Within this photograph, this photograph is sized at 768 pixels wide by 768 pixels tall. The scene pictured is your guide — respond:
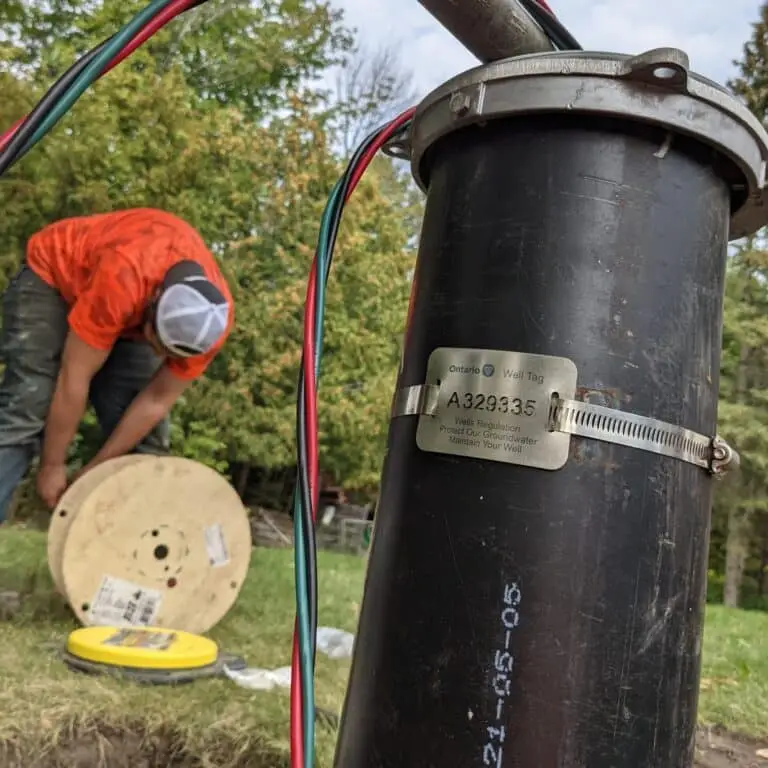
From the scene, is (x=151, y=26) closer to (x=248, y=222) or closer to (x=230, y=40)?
(x=248, y=222)

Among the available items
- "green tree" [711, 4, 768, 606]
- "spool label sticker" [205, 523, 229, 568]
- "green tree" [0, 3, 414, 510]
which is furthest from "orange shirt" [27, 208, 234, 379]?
"green tree" [711, 4, 768, 606]

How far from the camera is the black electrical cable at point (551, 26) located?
44.5 inches

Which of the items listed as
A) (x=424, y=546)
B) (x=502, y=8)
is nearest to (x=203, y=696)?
(x=424, y=546)

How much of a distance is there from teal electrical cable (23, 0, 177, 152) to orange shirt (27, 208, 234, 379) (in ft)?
5.62

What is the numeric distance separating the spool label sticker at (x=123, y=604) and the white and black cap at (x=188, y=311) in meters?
0.76

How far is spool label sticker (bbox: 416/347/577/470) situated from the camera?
873 mm

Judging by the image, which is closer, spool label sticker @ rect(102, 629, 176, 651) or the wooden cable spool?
spool label sticker @ rect(102, 629, 176, 651)

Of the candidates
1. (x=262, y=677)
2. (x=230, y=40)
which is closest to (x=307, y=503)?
(x=262, y=677)

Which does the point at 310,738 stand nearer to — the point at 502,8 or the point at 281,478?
the point at 502,8

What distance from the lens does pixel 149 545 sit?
2520 mm

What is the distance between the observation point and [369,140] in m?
1.20

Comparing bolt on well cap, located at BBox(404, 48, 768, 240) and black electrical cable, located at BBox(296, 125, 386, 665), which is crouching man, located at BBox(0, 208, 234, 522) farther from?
bolt on well cap, located at BBox(404, 48, 768, 240)

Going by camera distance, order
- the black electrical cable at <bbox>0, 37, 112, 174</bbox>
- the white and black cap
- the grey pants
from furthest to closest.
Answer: the grey pants
the white and black cap
the black electrical cable at <bbox>0, 37, 112, 174</bbox>

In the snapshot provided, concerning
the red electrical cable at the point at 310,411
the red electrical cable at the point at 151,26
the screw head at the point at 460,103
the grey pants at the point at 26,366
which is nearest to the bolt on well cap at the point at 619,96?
the screw head at the point at 460,103
